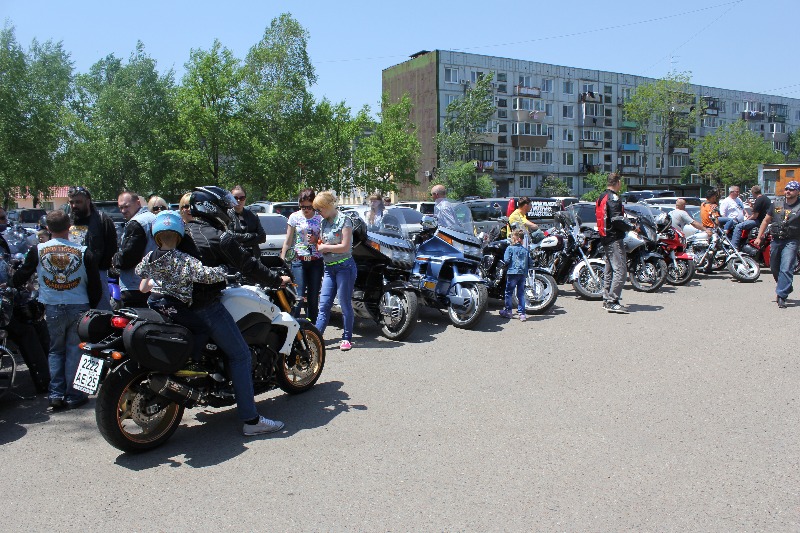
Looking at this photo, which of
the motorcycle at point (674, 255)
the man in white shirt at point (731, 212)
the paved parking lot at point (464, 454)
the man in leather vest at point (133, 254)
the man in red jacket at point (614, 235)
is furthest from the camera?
the man in white shirt at point (731, 212)

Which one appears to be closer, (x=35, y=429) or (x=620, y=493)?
(x=620, y=493)

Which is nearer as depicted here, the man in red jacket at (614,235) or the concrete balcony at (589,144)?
the man in red jacket at (614,235)

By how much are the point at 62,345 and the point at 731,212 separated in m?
13.9

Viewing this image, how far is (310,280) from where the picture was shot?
786 cm

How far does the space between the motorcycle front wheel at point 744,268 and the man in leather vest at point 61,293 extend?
12103 millimetres

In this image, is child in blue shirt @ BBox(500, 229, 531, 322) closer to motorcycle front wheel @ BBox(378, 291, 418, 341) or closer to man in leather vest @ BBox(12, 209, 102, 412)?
motorcycle front wheel @ BBox(378, 291, 418, 341)

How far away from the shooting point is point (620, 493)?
3.62m

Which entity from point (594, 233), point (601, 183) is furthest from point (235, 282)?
point (601, 183)

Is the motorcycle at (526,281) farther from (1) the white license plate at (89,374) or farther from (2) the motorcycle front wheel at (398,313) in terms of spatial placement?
(1) the white license plate at (89,374)

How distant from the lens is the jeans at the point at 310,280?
25.7 ft

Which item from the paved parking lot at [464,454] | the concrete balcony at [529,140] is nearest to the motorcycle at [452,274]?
the paved parking lot at [464,454]

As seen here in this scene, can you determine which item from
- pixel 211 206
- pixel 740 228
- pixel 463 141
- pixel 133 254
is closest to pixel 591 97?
pixel 463 141

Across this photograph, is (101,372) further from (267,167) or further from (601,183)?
(601,183)

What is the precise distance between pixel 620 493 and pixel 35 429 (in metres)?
4.34
